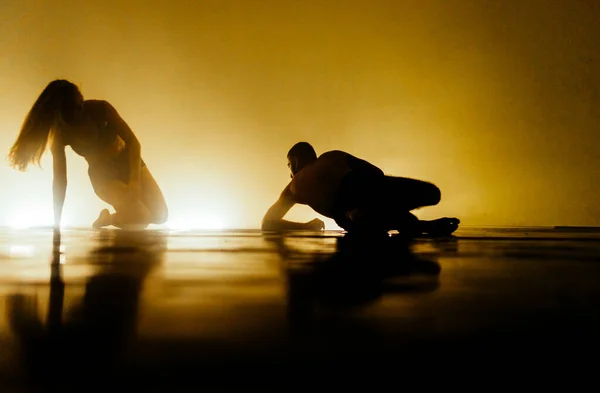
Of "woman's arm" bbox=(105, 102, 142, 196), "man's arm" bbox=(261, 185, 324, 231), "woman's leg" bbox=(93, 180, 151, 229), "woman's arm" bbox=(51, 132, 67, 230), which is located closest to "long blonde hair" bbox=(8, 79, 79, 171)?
"woman's arm" bbox=(51, 132, 67, 230)

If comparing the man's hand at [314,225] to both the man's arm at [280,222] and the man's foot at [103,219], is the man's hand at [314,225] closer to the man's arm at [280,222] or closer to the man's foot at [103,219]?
the man's arm at [280,222]

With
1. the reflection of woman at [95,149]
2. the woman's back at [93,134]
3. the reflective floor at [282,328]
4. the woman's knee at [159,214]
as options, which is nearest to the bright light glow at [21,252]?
the reflection of woman at [95,149]

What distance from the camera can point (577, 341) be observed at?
371mm

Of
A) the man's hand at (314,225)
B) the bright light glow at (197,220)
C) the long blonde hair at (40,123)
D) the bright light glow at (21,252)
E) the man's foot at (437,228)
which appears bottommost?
the bright light glow at (21,252)

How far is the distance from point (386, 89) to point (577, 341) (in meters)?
4.70

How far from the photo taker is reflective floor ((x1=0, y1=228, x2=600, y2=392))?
0.97 ft

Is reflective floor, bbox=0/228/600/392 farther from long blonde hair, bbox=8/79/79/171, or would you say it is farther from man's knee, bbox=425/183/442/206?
long blonde hair, bbox=8/79/79/171

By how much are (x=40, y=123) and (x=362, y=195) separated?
1.48 m

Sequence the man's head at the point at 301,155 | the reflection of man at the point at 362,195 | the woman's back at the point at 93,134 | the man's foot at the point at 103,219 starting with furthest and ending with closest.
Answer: the man's foot at the point at 103,219 < the woman's back at the point at 93,134 < the man's head at the point at 301,155 < the reflection of man at the point at 362,195

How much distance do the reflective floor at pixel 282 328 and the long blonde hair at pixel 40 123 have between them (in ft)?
5.35

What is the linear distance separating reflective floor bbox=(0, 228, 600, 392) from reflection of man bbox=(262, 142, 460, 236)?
4.10ft

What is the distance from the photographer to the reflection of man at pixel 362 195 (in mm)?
2084

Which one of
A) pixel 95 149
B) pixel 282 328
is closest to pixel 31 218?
pixel 95 149

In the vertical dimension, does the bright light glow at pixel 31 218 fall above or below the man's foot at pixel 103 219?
above
